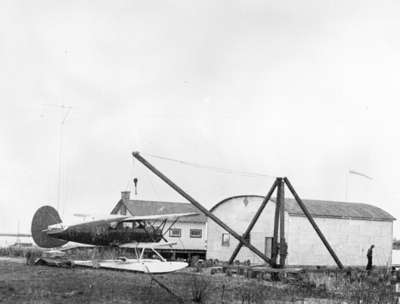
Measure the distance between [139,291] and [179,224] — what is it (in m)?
29.8

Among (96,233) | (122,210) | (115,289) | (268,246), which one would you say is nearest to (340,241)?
(268,246)

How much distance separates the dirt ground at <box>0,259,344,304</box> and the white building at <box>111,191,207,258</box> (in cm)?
2200

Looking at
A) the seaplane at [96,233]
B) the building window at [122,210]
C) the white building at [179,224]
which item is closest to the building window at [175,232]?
the white building at [179,224]

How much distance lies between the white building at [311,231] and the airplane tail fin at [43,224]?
12.5 meters

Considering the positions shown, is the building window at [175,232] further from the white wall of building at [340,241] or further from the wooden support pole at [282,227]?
the wooden support pole at [282,227]

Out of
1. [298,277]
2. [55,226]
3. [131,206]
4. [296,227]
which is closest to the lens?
[298,277]

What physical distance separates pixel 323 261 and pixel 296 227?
278cm

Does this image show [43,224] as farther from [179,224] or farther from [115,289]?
[179,224]

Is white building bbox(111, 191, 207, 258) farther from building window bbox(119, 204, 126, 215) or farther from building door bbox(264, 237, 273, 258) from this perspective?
building door bbox(264, 237, 273, 258)

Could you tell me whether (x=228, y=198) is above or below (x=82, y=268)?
above

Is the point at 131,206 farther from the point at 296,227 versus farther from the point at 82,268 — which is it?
the point at 82,268

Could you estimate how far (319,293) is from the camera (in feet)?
64.1

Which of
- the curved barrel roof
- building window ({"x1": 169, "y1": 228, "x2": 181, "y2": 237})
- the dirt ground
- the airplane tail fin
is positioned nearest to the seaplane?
the airplane tail fin

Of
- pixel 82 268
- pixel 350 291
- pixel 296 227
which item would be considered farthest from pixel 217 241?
pixel 350 291
